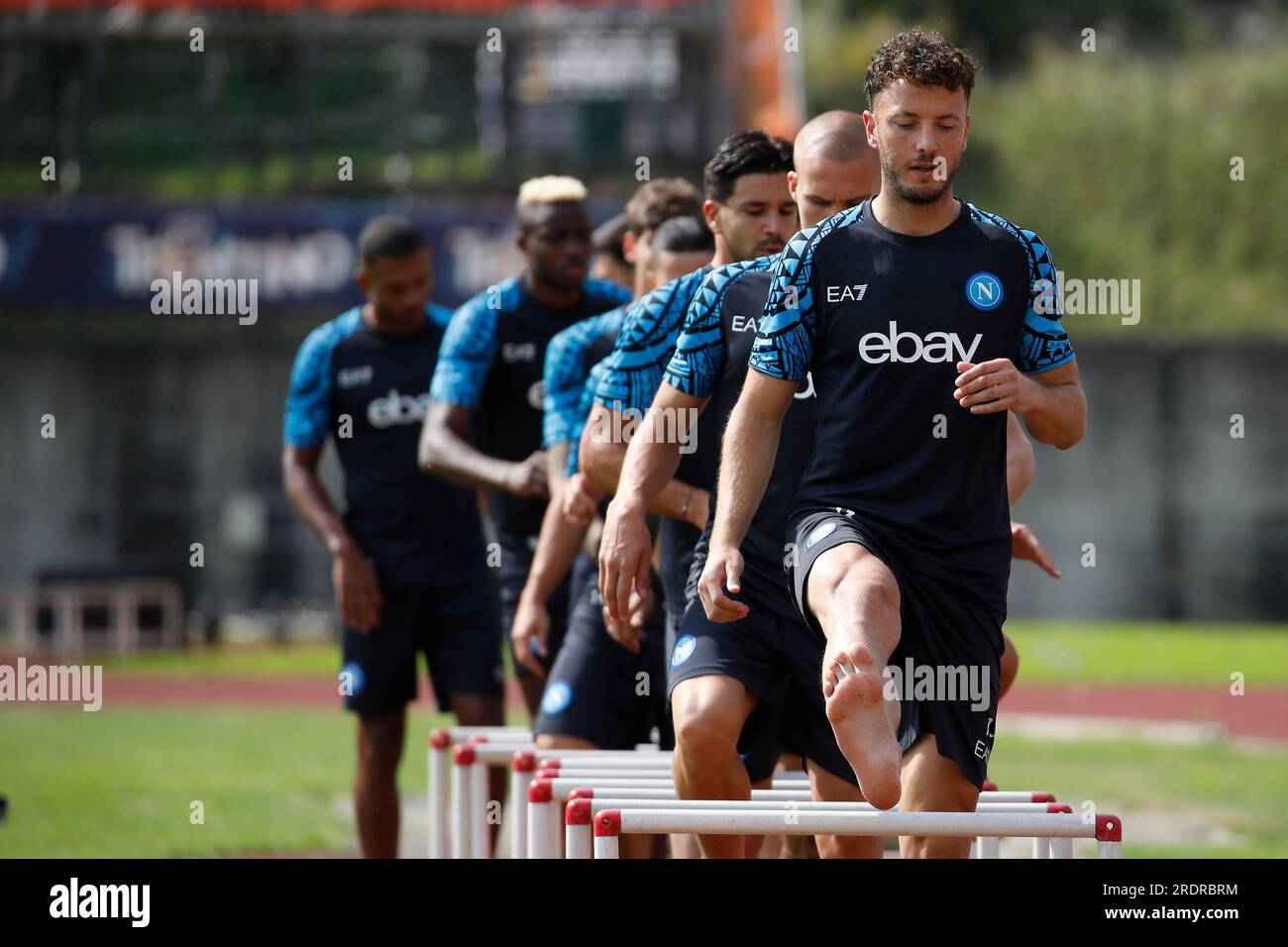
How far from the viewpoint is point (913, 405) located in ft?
17.1

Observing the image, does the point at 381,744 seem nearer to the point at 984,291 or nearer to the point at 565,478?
the point at 565,478

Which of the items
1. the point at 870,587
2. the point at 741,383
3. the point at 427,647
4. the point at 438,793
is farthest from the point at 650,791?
the point at 427,647

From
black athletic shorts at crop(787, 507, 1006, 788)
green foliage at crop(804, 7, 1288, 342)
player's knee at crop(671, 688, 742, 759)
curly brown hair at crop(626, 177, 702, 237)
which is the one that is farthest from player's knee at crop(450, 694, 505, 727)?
green foliage at crop(804, 7, 1288, 342)

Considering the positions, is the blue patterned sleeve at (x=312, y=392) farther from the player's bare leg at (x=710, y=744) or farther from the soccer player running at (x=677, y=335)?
the player's bare leg at (x=710, y=744)

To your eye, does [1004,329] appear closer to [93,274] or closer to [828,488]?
[828,488]

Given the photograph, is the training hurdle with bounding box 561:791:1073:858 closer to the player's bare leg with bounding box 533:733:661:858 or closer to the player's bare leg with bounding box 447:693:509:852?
the player's bare leg with bounding box 533:733:661:858

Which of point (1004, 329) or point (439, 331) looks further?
point (439, 331)

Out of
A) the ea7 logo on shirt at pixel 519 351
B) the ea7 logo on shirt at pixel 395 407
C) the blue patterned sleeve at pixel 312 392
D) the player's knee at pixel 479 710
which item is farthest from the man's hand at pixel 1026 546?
the blue patterned sleeve at pixel 312 392

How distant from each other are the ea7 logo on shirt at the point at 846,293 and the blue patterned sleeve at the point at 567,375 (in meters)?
2.36

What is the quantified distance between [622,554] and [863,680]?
100 cm
